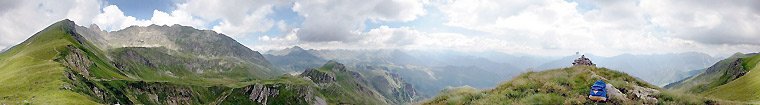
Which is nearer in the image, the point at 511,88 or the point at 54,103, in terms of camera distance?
the point at 511,88

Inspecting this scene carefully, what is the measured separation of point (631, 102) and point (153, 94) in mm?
181574

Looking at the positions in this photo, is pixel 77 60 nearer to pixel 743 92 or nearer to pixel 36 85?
pixel 36 85

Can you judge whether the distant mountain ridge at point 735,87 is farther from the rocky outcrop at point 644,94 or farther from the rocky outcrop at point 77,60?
the rocky outcrop at point 77,60

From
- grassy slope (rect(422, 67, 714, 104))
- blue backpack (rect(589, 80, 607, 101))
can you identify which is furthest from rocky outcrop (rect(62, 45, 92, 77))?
blue backpack (rect(589, 80, 607, 101))

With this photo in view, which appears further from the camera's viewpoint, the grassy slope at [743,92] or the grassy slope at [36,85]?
the grassy slope at [36,85]

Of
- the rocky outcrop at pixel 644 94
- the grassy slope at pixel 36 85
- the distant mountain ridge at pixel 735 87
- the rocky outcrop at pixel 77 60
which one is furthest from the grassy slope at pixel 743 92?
the rocky outcrop at pixel 77 60

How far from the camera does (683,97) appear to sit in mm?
16250

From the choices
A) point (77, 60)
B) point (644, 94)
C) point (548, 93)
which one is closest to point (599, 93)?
point (548, 93)

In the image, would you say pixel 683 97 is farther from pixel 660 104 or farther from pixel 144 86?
pixel 144 86

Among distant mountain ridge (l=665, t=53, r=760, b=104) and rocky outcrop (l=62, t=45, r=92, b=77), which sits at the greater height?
rocky outcrop (l=62, t=45, r=92, b=77)

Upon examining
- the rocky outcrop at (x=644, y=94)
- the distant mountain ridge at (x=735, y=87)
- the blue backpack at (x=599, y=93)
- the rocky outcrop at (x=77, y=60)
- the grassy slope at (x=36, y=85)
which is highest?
the rocky outcrop at (x=77, y=60)

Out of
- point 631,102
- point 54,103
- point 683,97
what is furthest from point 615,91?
point 54,103

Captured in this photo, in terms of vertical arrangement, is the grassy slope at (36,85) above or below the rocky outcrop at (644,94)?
above

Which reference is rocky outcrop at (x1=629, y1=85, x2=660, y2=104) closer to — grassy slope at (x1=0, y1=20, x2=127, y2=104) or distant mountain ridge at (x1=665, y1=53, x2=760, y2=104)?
distant mountain ridge at (x1=665, y1=53, x2=760, y2=104)
